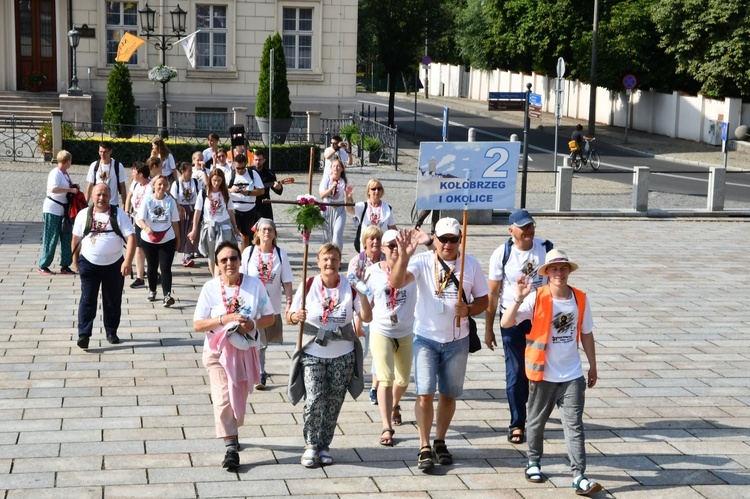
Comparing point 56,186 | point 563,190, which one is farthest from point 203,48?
point 56,186

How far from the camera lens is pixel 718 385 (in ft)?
32.9

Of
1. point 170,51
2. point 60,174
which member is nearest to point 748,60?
point 170,51

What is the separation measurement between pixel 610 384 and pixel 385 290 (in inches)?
120

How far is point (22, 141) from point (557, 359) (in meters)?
25.5

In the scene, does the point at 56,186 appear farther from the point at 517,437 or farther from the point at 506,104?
the point at 506,104

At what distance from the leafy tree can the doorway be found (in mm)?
11852

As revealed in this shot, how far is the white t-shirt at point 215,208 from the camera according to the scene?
12.8 meters

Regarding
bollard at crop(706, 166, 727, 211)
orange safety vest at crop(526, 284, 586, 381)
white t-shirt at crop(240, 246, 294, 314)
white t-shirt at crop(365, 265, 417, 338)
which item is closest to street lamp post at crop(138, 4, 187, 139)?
bollard at crop(706, 166, 727, 211)

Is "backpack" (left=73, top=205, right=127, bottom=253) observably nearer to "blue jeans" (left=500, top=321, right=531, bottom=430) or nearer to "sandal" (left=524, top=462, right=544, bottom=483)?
"blue jeans" (left=500, top=321, right=531, bottom=430)

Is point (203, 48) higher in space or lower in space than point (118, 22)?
lower

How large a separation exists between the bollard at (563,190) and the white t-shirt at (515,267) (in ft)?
45.9

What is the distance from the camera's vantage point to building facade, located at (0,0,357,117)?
35.9m

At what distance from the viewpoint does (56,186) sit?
14.2 metres

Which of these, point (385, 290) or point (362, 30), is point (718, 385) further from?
point (362, 30)
